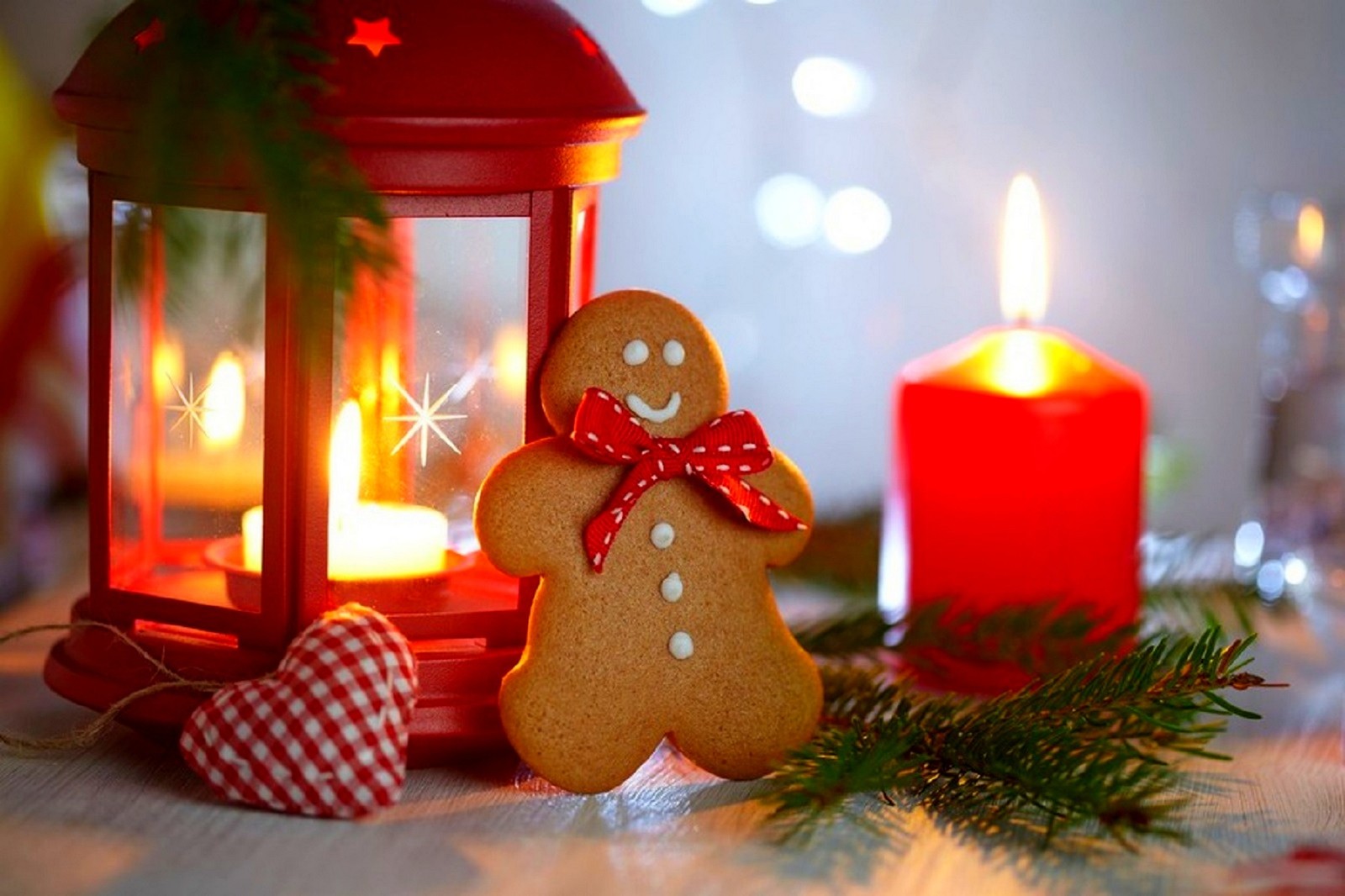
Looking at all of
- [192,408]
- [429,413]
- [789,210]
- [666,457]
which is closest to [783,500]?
[666,457]

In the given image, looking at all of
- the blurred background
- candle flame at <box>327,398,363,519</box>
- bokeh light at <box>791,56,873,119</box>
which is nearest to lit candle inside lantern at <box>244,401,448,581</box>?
candle flame at <box>327,398,363,519</box>

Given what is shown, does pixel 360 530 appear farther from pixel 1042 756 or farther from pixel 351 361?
pixel 1042 756

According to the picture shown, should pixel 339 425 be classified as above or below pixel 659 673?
above

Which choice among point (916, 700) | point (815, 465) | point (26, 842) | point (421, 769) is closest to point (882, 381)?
point (815, 465)

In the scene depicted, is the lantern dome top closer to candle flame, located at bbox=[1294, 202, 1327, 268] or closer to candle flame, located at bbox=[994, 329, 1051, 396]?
candle flame, located at bbox=[994, 329, 1051, 396]

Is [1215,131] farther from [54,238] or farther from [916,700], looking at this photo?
[54,238]

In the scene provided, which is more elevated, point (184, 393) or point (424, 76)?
point (424, 76)

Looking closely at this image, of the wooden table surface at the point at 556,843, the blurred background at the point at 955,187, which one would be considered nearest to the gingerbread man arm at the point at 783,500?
the wooden table surface at the point at 556,843

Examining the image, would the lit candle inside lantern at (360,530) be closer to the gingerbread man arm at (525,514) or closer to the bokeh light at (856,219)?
the gingerbread man arm at (525,514)
